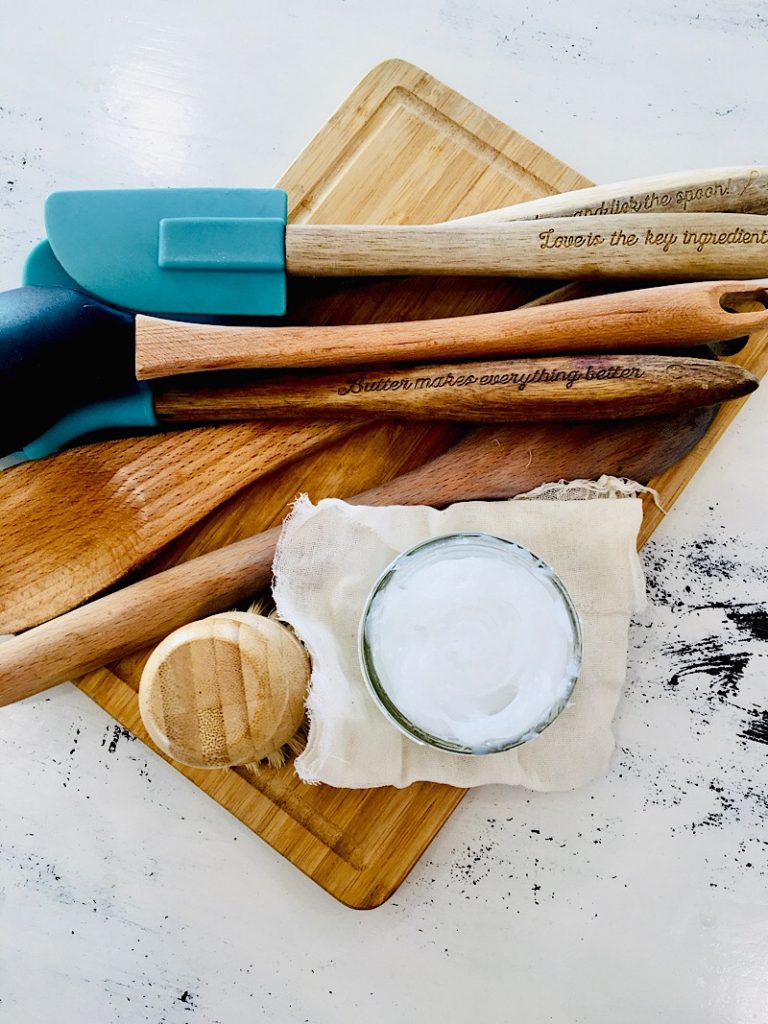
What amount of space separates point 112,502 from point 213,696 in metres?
0.15

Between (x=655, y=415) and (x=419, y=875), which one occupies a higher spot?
(x=655, y=415)

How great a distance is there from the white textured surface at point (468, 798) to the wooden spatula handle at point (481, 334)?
11cm

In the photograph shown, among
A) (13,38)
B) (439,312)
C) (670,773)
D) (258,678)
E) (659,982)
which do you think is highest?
(13,38)

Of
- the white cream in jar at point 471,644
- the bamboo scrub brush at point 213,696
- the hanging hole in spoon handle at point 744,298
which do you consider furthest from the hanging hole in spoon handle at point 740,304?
the bamboo scrub brush at point 213,696

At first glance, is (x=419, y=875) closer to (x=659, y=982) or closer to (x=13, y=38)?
(x=659, y=982)

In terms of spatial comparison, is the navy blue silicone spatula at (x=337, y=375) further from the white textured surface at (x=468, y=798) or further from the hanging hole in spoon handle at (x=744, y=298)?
the white textured surface at (x=468, y=798)

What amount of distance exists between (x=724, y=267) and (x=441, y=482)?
0.62 ft

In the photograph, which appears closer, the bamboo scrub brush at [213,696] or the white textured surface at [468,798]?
the bamboo scrub brush at [213,696]

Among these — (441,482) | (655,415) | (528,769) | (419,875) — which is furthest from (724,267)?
(419,875)

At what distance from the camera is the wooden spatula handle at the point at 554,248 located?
0.46 metres

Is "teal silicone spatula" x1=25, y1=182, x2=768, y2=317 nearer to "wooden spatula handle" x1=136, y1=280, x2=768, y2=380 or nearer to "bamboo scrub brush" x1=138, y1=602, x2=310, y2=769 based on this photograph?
"wooden spatula handle" x1=136, y1=280, x2=768, y2=380

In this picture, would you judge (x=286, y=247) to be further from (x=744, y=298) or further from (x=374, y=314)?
(x=744, y=298)

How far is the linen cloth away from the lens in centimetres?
46

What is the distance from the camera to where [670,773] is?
20.5 inches
